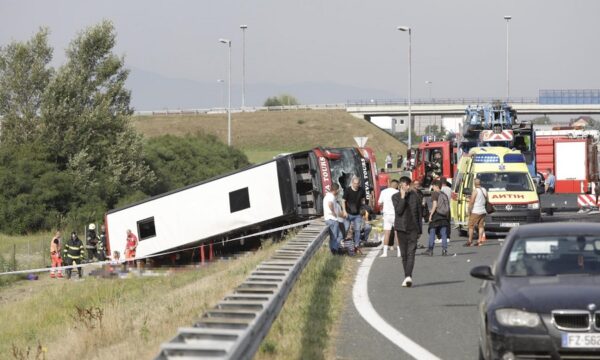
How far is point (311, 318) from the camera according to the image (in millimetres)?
11992

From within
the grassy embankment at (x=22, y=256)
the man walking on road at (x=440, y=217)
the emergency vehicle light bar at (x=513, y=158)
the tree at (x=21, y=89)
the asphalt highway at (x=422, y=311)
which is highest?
the tree at (x=21, y=89)

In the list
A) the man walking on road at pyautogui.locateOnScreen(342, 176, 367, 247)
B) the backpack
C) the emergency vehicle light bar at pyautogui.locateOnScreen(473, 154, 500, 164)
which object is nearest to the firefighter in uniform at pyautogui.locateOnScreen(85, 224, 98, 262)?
the emergency vehicle light bar at pyautogui.locateOnScreen(473, 154, 500, 164)

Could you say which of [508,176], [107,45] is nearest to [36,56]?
[107,45]

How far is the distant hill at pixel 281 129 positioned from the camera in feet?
384

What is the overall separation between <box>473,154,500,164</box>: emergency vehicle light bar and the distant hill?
83.8m

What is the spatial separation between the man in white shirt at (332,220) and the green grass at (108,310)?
1.51 m

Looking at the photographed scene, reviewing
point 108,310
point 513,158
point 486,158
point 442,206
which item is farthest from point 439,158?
point 108,310

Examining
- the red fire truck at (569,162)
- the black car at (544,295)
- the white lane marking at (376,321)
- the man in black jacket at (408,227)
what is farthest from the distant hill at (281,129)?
the black car at (544,295)

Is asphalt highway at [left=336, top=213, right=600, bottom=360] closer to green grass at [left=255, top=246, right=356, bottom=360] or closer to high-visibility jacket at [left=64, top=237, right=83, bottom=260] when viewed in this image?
green grass at [left=255, top=246, right=356, bottom=360]

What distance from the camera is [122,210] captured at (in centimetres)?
3094

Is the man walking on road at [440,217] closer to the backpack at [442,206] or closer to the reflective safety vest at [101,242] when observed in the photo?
the backpack at [442,206]

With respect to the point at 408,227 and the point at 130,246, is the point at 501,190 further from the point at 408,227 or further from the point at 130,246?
the point at 408,227

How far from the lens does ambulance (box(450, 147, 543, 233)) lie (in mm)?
26156

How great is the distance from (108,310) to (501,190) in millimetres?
12800
